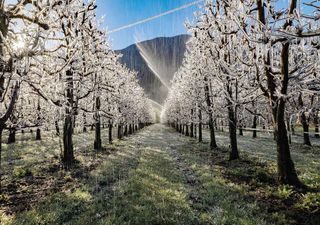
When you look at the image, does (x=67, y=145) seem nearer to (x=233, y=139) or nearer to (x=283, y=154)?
(x=233, y=139)

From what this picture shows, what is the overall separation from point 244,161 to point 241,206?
9.79 meters

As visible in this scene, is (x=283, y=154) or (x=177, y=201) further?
(x=283, y=154)

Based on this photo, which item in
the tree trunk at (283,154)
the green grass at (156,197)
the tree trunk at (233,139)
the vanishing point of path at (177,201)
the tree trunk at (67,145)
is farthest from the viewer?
the tree trunk at (67,145)

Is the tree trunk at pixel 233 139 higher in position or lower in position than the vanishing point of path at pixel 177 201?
higher

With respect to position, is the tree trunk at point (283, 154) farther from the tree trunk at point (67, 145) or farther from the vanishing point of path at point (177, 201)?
the tree trunk at point (67, 145)

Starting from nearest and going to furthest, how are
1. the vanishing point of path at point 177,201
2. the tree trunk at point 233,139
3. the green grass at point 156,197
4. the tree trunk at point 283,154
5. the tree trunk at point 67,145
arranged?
the vanishing point of path at point 177,201 → the green grass at point 156,197 → the tree trunk at point 283,154 → the tree trunk at point 233,139 → the tree trunk at point 67,145

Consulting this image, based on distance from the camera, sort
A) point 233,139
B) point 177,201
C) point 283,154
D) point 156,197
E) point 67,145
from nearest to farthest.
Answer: point 177,201 < point 156,197 < point 283,154 < point 233,139 < point 67,145

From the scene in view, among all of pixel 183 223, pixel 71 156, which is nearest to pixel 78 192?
pixel 183 223

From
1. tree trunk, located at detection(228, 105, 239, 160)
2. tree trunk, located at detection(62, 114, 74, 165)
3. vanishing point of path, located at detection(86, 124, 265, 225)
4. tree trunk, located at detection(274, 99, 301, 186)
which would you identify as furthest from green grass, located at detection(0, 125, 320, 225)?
tree trunk, located at detection(62, 114, 74, 165)

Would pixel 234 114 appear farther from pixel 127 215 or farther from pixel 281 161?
pixel 127 215

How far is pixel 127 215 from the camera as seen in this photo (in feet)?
28.3

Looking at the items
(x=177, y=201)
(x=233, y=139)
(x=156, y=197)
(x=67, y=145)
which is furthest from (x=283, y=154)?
(x=67, y=145)

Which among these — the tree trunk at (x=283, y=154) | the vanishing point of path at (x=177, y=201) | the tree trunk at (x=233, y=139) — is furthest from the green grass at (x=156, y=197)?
the tree trunk at (x=233, y=139)

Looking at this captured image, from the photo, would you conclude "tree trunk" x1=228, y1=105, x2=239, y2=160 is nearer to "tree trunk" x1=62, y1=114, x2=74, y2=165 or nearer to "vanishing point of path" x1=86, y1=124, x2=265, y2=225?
"vanishing point of path" x1=86, y1=124, x2=265, y2=225
